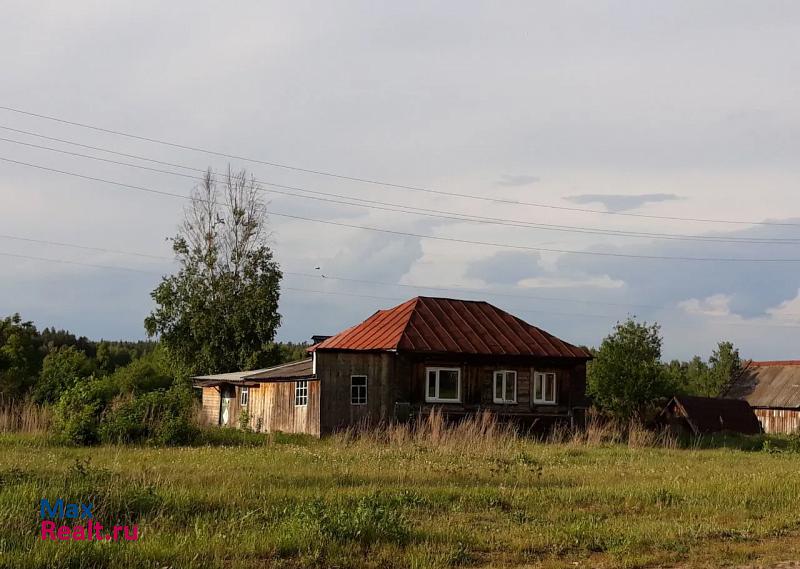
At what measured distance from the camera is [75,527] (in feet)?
33.0

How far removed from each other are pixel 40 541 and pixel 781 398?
52957 mm

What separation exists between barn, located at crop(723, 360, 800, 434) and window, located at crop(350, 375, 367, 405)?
1158 inches

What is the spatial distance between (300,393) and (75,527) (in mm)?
24353

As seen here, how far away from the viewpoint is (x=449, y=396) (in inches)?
1373

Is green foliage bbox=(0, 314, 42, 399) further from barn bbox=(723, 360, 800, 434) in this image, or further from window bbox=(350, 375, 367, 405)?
barn bbox=(723, 360, 800, 434)

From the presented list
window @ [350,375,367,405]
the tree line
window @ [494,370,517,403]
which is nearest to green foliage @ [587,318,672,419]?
the tree line

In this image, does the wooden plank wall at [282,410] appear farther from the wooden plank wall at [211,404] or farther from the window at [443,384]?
the wooden plank wall at [211,404]

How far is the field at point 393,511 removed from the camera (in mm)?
9695

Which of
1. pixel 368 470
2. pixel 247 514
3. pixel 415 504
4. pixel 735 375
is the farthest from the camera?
pixel 735 375

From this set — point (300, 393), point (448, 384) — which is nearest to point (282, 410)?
point (300, 393)

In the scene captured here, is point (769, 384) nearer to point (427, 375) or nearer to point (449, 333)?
point (449, 333)

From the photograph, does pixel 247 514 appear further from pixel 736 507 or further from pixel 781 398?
pixel 781 398

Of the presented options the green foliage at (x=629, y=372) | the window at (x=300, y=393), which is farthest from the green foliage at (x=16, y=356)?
the green foliage at (x=629, y=372)

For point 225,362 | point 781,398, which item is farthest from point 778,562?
point 781,398
